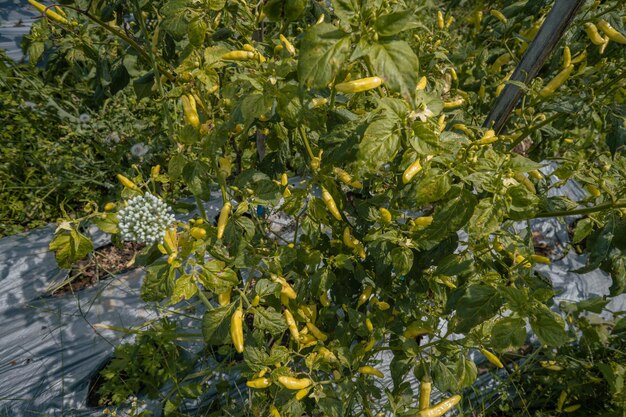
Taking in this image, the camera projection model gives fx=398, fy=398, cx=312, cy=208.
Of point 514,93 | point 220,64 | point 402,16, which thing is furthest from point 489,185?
point 220,64

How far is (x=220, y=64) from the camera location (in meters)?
0.96

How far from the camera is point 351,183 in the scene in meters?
1.13

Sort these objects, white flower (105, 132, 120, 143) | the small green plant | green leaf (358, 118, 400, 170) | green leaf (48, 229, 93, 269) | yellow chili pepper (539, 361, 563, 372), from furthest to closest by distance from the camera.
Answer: white flower (105, 132, 120, 143), yellow chili pepper (539, 361, 563, 372), the small green plant, green leaf (48, 229, 93, 269), green leaf (358, 118, 400, 170)

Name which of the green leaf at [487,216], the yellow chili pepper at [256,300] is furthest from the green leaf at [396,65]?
the yellow chili pepper at [256,300]

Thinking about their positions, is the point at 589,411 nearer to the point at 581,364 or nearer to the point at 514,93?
the point at 581,364

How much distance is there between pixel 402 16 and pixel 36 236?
2.83 metres

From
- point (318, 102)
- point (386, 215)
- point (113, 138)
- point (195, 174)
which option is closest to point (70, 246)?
point (195, 174)

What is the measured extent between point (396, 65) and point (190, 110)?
1.96ft

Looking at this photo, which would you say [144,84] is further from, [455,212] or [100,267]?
[100,267]

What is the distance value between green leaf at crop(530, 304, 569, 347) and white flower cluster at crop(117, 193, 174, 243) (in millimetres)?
924

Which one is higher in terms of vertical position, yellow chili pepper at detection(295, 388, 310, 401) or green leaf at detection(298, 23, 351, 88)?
green leaf at detection(298, 23, 351, 88)

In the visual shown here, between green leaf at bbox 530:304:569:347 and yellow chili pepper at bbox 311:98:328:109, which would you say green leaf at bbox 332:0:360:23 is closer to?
yellow chili pepper at bbox 311:98:328:109

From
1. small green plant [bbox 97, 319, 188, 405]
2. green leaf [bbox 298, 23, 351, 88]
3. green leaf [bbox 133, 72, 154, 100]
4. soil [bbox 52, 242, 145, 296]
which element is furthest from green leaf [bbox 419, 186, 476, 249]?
soil [bbox 52, 242, 145, 296]

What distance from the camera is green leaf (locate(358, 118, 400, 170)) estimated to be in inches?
29.4
